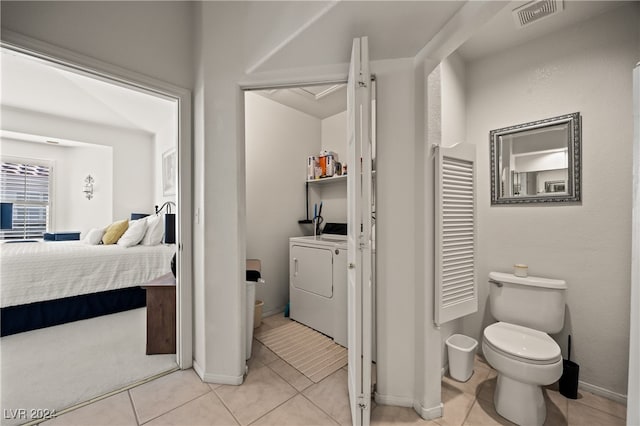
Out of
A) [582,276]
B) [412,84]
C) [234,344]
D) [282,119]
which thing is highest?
[282,119]

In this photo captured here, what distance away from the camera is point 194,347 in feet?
6.38

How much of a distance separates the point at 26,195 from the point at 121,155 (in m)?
1.80

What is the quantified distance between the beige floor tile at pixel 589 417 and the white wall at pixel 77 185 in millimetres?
6160

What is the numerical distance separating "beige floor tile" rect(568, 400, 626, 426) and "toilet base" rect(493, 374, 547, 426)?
6.6 inches

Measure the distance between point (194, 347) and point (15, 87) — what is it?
4.65m

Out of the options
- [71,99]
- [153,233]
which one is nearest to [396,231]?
[153,233]

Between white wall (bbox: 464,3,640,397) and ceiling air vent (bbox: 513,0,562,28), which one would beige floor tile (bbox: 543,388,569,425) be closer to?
white wall (bbox: 464,3,640,397)

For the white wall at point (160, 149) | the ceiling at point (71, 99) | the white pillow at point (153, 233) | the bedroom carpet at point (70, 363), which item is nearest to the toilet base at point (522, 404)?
the bedroom carpet at point (70, 363)

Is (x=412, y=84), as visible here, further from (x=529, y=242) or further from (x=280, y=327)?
(x=280, y=327)

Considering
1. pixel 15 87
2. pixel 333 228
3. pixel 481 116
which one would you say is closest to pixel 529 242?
pixel 481 116

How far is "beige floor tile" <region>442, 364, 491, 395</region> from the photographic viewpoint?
1.74 m

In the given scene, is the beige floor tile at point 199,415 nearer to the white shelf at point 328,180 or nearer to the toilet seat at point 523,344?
the toilet seat at point 523,344

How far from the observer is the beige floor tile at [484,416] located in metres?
1.46

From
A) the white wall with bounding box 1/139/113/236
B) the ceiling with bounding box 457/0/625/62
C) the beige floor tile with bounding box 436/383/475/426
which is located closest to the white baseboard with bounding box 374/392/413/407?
the beige floor tile with bounding box 436/383/475/426
